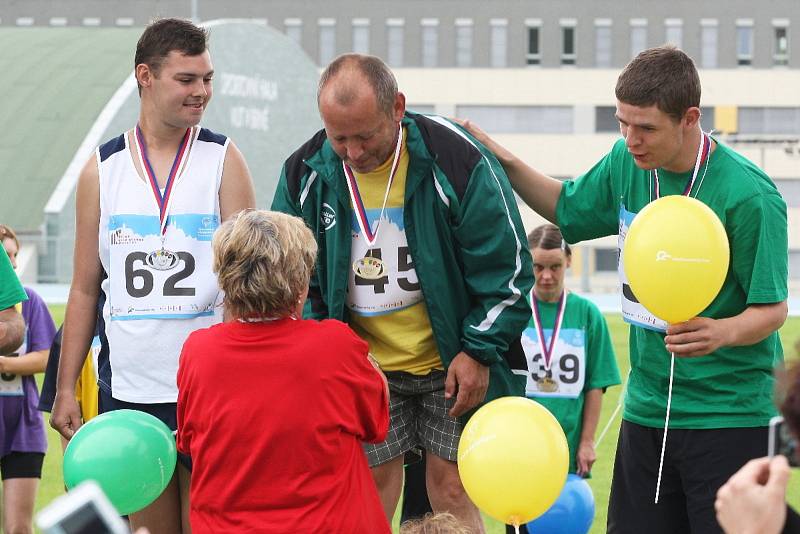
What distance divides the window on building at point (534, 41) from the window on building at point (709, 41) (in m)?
7.31

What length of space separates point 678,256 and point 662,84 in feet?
1.75

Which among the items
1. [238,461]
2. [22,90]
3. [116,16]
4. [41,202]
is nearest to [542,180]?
[238,461]

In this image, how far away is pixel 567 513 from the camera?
5742 millimetres

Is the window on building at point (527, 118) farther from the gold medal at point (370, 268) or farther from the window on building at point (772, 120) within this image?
the gold medal at point (370, 268)

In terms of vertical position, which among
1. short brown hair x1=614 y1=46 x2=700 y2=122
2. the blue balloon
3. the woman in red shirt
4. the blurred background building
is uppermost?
the blurred background building

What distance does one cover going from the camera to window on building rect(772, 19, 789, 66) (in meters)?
55.4

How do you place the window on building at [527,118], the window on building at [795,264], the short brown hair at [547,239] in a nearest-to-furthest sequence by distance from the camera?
1. the short brown hair at [547,239]
2. the window on building at [795,264]
3. the window on building at [527,118]

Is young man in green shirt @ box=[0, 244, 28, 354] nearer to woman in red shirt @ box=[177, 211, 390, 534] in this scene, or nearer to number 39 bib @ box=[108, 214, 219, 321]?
number 39 bib @ box=[108, 214, 219, 321]

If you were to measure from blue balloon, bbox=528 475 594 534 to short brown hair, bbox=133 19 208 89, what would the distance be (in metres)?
2.76

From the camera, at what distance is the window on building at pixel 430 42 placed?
2178 inches

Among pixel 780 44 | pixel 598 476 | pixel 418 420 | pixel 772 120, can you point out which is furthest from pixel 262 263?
pixel 780 44

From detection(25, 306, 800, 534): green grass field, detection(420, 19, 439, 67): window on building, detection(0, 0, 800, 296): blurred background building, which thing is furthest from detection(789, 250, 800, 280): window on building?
detection(25, 306, 800, 534): green grass field

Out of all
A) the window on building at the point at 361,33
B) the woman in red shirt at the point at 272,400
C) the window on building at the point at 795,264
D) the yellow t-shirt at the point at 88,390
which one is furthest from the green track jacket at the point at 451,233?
the window on building at the point at 361,33

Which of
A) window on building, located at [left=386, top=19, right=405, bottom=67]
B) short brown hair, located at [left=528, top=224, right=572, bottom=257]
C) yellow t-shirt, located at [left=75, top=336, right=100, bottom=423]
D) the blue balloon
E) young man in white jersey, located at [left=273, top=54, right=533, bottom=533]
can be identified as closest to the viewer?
young man in white jersey, located at [left=273, top=54, right=533, bottom=533]
